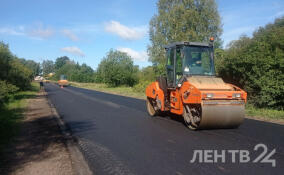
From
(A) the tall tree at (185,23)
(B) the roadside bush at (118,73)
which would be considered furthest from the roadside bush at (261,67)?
(B) the roadside bush at (118,73)

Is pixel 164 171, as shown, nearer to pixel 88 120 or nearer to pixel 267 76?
pixel 88 120

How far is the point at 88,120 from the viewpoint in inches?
353

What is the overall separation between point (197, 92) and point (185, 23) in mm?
21640

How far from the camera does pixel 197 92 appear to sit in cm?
626

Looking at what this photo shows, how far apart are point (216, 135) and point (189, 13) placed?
2199 centimetres

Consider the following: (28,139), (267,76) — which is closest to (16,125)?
(28,139)

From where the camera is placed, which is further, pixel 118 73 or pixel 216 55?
pixel 118 73

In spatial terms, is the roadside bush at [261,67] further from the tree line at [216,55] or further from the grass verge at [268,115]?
the grass verge at [268,115]

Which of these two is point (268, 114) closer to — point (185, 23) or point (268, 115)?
point (268, 115)

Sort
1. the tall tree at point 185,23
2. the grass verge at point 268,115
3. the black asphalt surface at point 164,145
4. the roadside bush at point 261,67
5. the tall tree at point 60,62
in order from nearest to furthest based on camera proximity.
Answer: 1. the black asphalt surface at point 164,145
2. the grass verge at point 268,115
3. the roadside bush at point 261,67
4. the tall tree at point 185,23
5. the tall tree at point 60,62

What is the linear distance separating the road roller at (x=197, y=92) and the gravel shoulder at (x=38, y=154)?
3.47 meters

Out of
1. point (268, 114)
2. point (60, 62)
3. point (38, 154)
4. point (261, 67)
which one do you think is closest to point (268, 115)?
point (268, 114)

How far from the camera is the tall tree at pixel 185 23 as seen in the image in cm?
2611

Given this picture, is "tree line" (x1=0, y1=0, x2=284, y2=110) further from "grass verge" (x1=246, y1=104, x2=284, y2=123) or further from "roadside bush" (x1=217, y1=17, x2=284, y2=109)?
"grass verge" (x1=246, y1=104, x2=284, y2=123)
